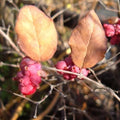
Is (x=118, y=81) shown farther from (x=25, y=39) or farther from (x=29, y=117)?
(x=25, y=39)

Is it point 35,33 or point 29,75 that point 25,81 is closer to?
point 29,75

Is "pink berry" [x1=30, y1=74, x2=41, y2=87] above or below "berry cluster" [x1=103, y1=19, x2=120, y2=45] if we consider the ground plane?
below

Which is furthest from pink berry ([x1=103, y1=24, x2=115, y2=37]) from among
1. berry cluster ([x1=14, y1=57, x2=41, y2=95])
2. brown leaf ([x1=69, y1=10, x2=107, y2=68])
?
berry cluster ([x1=14, y1=57, x2=41, y2=95])

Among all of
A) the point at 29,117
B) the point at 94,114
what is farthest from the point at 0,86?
the point at 94,114

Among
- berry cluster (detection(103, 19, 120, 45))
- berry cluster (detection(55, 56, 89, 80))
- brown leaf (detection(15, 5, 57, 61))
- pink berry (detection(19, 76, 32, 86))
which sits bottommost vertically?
berry cluster (detection(55, 56, 89, 80))

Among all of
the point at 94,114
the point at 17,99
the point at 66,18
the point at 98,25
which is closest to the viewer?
the point at 98,25

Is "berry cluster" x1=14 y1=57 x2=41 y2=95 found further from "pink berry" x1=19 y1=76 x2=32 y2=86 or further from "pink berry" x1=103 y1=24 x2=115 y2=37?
"pink berry" x1=103 y1=24 x2=115 y2=37

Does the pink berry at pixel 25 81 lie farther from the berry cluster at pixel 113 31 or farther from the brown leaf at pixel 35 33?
the berry cluster at pixel 113 31
